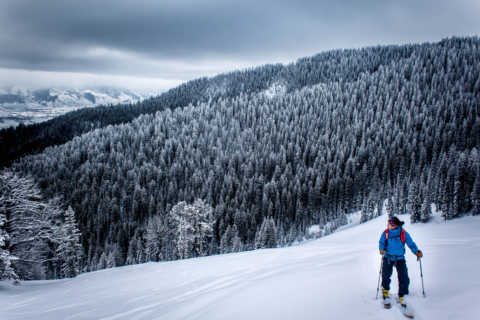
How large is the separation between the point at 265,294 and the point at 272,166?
11174cm

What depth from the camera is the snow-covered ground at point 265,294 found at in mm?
6328

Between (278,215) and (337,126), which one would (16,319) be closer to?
(278,215)

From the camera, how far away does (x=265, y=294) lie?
811cm

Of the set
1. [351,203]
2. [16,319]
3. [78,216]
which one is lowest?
[78,216]

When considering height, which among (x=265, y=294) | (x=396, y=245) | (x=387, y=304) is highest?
(x=396, y=245)

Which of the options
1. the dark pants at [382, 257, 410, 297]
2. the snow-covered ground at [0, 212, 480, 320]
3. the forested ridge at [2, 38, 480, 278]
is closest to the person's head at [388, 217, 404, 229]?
the dark pants at [382, 257, 410, 297]

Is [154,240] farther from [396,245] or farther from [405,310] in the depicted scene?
[405,310]

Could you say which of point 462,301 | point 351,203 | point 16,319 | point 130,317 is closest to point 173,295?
point 130,317

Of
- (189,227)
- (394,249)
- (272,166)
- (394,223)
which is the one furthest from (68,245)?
(272,166)

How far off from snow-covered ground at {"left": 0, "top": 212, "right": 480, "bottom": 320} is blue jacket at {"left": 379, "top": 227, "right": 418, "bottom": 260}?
43.5 inches

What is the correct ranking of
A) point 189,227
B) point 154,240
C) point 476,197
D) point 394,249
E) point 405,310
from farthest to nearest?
1. point 154,240
2. point 476,197
3. point 189,227
4. point 394,249
5. point 405,310

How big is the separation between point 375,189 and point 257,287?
303 feet

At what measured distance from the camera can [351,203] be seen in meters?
87.7

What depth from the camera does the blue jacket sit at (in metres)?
6.86
